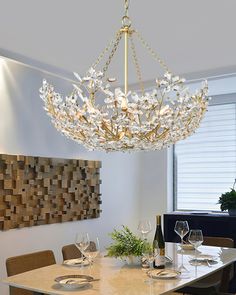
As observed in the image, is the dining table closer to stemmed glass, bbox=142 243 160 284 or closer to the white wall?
stemmed glass, bbox=142 243 160 284

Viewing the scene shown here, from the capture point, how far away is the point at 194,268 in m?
2.60

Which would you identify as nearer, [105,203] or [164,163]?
[105,203]

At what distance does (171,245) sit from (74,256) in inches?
32.8

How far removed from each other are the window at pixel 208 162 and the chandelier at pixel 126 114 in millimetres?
2512

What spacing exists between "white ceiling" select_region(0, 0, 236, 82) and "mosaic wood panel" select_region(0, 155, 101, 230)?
1.06m

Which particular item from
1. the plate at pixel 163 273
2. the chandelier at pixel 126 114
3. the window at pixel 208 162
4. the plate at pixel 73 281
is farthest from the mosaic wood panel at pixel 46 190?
the plate at pixel 163 273

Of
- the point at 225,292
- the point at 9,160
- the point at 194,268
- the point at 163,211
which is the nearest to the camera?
the point at 194,268

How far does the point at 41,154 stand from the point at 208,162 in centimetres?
239

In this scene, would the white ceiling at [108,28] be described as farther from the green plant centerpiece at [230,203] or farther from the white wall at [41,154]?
the green plant centerpiece at [230,203]

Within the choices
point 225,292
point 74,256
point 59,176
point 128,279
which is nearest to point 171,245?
point 225,292

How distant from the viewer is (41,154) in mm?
4258

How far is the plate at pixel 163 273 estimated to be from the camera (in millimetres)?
2329

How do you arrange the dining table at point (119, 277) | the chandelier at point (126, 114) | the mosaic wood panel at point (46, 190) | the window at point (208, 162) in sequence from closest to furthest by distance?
the dining table at point (119, 277) < the chandelier at point (126, 114) < the mosaic wood panel at point (46, 190) < the window at point (208, 162)

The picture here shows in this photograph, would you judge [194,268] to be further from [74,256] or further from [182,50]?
[182,50]
